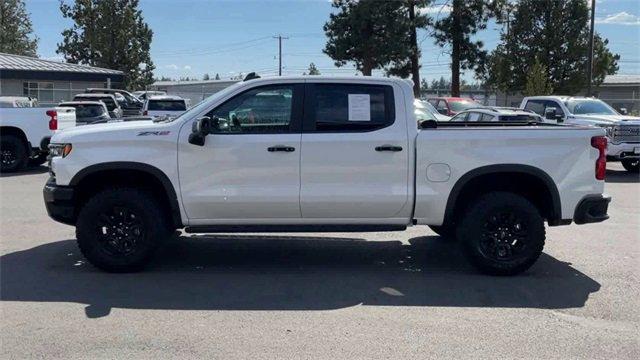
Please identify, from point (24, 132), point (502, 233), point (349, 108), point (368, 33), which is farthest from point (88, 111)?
point (368, 33)

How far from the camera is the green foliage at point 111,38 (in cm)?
4569

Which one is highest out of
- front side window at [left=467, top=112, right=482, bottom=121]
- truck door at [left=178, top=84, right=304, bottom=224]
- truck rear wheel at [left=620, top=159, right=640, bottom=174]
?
front side window at [left=467, top=112, right=482, bottom=121]

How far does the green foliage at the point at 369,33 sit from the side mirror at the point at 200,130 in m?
35.3

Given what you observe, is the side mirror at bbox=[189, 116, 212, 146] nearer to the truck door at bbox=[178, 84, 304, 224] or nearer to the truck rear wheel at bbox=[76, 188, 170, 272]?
the truck door at bbox=[178, 84, 304, 224]

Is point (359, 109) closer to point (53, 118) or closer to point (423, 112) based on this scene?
point (423, 112)

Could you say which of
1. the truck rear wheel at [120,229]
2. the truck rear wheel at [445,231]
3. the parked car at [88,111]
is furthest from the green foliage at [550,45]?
the truck rear wheel at [120,229]

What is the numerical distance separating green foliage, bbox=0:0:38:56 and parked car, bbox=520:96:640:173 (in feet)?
A: 167

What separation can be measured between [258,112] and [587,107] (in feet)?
46.3

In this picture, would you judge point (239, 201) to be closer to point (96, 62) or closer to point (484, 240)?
point (484, 240)

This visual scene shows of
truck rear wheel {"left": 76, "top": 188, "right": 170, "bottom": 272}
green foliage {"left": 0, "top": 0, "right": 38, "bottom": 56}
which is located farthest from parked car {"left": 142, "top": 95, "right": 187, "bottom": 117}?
green foliage {"left": 0, "top": 0, "right": 38, "bottom": 56}

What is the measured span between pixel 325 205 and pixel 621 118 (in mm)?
13117

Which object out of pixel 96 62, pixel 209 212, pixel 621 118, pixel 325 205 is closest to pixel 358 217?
pixel 325 205

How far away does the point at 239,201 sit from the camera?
6.39 meters

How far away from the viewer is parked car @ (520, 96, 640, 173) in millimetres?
16109
